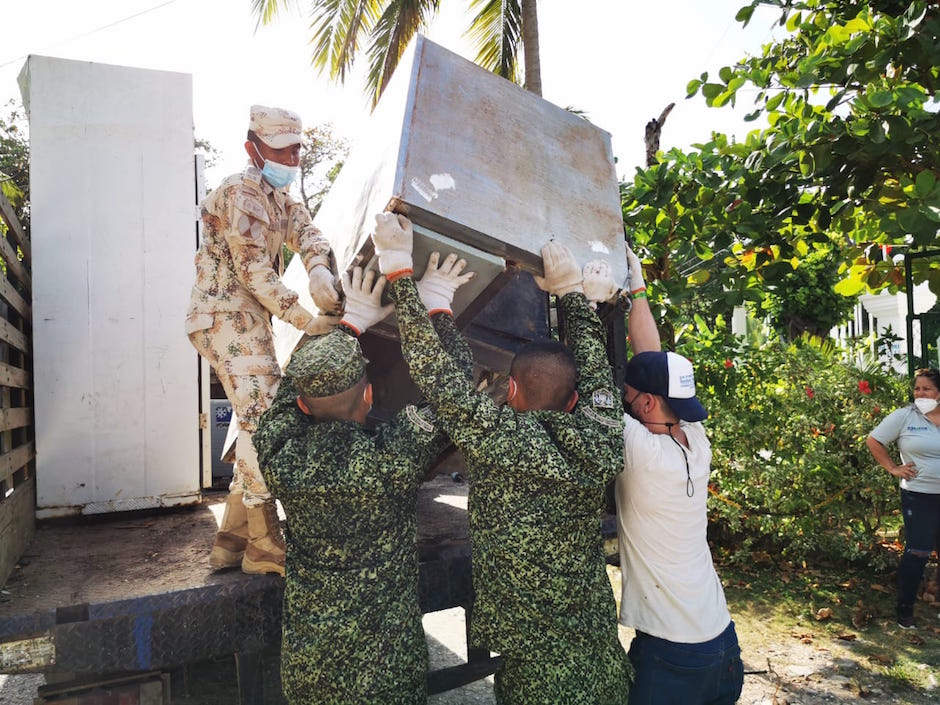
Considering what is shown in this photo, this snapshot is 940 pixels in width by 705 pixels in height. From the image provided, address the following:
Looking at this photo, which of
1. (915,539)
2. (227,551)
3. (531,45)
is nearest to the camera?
(227,551)

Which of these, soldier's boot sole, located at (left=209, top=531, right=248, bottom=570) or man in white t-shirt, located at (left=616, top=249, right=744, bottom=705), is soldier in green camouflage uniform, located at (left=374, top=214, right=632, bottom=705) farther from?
soldier's boot sole, located at (left=209, top=531, right=248, bottom=570)

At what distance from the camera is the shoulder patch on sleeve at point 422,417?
1.94 metres

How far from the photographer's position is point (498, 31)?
888 cm

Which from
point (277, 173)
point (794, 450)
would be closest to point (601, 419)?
point (277, 173)

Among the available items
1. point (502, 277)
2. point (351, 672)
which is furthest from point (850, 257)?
point (351, 672)

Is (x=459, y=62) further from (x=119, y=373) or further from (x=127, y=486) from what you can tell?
(x=127, y=486)

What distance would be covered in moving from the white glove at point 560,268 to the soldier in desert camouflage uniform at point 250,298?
0.69m

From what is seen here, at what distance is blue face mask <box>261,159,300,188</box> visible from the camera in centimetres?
246

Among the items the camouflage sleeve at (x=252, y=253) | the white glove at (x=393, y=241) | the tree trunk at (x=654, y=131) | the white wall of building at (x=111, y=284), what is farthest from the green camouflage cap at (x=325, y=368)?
the tree trunk at (x=654, y=131)

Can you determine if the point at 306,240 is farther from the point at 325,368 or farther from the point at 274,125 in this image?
the point at 325,368

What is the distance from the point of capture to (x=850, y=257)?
4.24 metres

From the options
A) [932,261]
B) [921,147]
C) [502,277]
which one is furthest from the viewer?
[932,261]

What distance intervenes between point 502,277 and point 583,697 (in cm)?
128

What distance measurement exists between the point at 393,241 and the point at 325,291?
438mm
